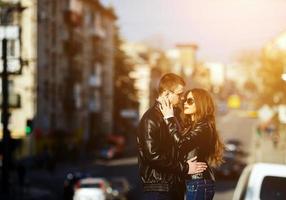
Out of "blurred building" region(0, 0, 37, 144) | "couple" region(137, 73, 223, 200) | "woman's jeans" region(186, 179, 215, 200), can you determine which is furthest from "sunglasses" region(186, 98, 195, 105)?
"blurred building" region(0, 0, 37, 144)

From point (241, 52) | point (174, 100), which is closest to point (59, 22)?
point (174, 100)

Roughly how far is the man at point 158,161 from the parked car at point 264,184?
0.95 m

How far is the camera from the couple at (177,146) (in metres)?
6.62

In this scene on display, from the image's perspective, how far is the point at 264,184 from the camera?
303 inches

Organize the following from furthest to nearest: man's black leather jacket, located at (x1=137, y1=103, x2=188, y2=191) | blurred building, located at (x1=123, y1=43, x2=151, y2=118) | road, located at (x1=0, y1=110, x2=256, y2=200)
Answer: blurred building, located at (x1=123, y1=43, x2=151, y2=118)
road, located at (x1=0, y1=110, x2=256, y2=200)
man's black leather jacket, located at (x1=137, y1=103, x2=188, y2=191)

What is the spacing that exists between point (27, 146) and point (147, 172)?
198 ft

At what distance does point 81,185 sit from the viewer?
33.2 meters

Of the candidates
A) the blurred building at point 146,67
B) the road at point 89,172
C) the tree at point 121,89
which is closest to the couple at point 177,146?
the road at point 89,172

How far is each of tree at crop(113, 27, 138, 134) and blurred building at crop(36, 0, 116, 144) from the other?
4.67 ft

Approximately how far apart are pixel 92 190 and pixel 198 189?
25.4 m

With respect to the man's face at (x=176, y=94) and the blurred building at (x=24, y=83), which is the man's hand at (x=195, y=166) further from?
the blurred building at (x=24, y=83)

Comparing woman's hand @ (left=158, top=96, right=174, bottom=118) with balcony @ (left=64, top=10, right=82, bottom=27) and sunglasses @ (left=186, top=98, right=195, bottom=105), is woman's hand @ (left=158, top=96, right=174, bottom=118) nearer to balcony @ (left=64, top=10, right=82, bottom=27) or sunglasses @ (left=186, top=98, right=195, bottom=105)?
sunglasses @ (left=186, top=98, right=195, bottom=105)

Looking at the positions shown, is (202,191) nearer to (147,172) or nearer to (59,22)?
(147,172)

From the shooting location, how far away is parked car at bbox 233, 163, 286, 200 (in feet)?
25.0
